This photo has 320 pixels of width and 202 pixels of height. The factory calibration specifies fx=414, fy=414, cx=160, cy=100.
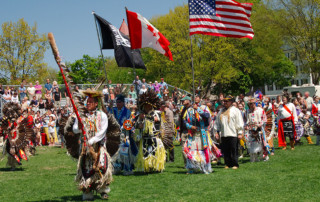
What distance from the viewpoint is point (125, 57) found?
10703 mm

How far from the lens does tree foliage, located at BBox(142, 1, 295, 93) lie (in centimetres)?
4303

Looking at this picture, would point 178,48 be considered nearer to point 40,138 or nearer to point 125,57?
point 40,138

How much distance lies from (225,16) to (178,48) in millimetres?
31828

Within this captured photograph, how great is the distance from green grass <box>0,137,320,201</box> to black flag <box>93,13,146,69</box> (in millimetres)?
2930

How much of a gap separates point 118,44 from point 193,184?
169 inches

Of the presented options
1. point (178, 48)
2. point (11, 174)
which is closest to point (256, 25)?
point (178, 48)

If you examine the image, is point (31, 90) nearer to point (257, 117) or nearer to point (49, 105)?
point (49, 105)

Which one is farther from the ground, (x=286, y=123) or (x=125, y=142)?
(x=286, y=123)

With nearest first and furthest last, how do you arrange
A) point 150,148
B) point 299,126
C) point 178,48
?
point 150,148, point 299,126, point 178,48

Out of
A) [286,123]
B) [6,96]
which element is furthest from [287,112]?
[6,96]

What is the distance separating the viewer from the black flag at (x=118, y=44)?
34.8ft

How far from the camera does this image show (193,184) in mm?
8289

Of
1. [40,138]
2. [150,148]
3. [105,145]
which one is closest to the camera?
[105,145]

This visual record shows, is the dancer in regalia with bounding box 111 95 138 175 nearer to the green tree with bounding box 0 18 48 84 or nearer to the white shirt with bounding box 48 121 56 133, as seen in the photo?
the white shirt with bounding box 48 121 56 133
